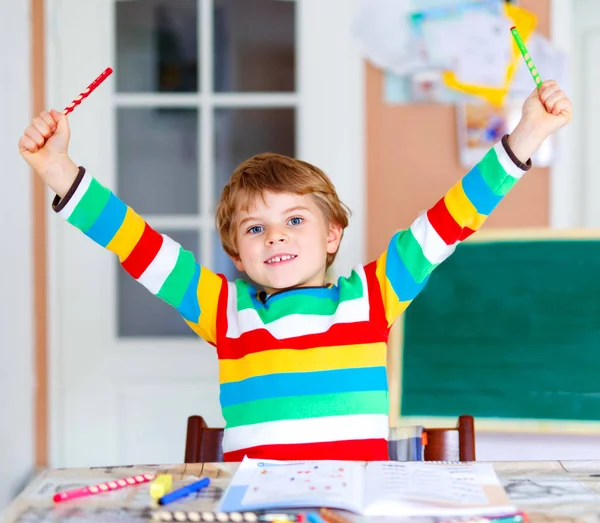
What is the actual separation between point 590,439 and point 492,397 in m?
0.31

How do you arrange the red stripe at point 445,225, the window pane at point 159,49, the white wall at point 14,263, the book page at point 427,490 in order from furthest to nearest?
the window pane at point 159,49
the white wall at point 14,263
the red stripe at point 445,225
the book page at point 427,490

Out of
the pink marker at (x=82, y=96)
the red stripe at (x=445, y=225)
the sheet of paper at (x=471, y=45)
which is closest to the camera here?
the pink marker at (x=82, y=96)

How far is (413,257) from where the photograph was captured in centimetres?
127

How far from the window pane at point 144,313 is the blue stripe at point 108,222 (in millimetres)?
1267

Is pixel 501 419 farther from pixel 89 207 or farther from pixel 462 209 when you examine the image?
pixel 89 207

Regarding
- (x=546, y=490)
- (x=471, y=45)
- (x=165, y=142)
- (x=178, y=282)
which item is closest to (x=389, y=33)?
(x=471, y=45)

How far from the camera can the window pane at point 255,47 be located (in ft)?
8.03

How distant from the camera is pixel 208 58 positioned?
245 centimetres

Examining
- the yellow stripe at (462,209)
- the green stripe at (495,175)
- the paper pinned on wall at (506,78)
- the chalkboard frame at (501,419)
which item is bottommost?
the chalkboard frame at (501,419)

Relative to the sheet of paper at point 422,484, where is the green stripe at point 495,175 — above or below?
above

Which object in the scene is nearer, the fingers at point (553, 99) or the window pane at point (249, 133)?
the fingers at point (553, 99)

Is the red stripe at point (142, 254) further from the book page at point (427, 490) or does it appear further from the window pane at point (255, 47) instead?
the window pane at point (255, 47)

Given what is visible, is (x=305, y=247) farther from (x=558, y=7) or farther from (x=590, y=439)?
(x=558, y=7)

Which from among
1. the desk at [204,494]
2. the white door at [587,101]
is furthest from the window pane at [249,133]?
the desk at [204,494]
